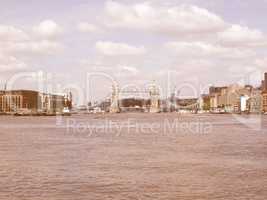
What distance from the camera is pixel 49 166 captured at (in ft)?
80.1

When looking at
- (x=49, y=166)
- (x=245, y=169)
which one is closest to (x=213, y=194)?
(x=245, y=169)

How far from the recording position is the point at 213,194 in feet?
54.4

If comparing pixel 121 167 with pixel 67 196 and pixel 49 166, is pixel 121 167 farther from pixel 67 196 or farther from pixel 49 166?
pixel 67 196

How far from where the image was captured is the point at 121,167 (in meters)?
24.2

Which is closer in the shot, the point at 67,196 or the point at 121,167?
the point at 67,196

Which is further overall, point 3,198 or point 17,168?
point 17,168

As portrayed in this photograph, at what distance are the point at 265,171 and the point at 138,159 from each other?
25.0ft

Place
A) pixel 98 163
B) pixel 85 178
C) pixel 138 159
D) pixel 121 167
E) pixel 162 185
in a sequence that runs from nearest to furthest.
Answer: pixel 162 185 < pixel 85 178 < pixel 121 167 < pixel 98 163 < pixel 138 159

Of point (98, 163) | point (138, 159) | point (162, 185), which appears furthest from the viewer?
point (138, 159)

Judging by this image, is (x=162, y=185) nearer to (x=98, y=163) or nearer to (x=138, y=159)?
(x=98, y=163)

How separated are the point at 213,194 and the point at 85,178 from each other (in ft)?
18.3

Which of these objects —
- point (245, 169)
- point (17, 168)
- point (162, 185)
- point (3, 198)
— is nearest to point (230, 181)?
point (162, 185)

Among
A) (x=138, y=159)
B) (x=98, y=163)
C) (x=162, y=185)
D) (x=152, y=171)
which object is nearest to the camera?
(x=162, y=185)

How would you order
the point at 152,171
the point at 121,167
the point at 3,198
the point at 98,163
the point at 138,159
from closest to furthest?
the point at 3,198, the point at 152,171, the point at 121,167, the point at 98,163, the point at 138,159
